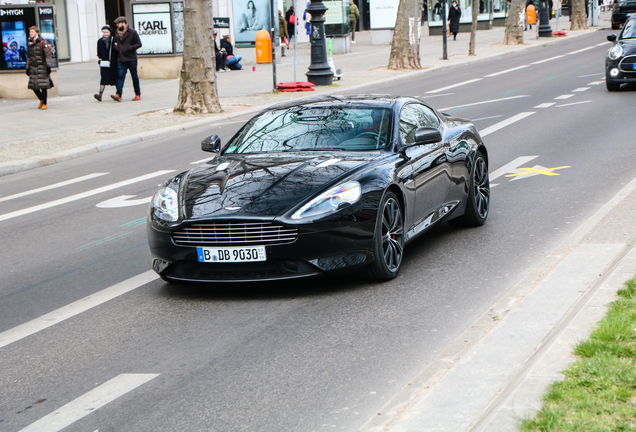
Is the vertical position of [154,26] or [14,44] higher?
[154,26]

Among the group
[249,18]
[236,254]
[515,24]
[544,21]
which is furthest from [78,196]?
[544,21]

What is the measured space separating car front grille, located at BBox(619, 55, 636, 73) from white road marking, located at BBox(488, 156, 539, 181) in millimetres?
9507

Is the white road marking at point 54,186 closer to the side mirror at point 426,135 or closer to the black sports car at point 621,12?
the side mirror at point 426,135

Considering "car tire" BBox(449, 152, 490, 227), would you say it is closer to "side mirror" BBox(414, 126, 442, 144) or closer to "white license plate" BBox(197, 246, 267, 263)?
"side mirror" BBox(414, 126, 442, 144)

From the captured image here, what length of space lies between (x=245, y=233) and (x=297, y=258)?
0.40 meters

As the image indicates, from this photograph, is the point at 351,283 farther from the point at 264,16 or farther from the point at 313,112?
the point at 264,16

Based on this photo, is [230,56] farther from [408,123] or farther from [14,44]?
[408,123]

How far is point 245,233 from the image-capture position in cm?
615

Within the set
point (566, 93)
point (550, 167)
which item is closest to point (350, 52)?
point (566, 93)

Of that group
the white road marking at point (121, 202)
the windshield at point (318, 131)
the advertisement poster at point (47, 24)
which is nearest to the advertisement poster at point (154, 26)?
the advertisement poster at point (47, 24)

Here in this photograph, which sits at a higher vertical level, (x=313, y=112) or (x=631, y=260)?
(x=313, y=112)

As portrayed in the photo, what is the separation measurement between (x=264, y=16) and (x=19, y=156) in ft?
74.7

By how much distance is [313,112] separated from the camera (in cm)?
771

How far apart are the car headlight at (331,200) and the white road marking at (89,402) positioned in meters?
1.74
